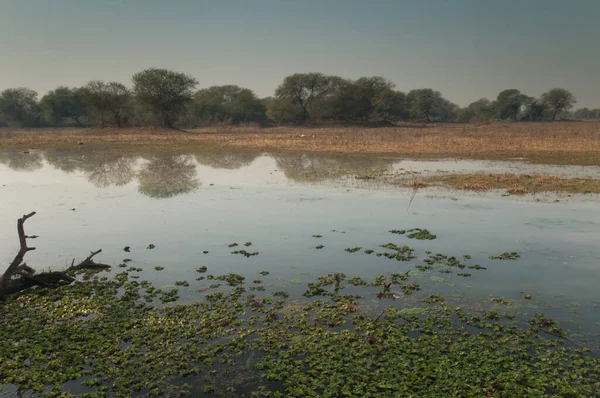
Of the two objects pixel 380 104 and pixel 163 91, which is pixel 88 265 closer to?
pixel 163 91

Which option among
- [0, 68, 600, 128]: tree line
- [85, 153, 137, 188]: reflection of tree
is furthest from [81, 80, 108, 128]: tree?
[85, 153, 137, 188]: reflection of tree

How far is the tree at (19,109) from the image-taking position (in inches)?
4663

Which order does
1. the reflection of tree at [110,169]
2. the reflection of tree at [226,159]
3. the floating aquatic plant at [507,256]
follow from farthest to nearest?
the reflection of tree at [226,159], the reflection of tree at [110,169], the floating aquatic plant at [507,256]

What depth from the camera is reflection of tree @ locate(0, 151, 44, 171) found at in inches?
1190

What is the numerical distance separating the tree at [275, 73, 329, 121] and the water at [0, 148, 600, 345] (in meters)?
83.7

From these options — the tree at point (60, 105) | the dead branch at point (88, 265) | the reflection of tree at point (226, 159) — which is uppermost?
the tree at point (60, 105)

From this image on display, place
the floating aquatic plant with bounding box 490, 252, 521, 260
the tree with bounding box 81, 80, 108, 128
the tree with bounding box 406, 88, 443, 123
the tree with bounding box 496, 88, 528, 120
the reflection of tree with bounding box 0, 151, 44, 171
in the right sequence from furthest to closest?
the tree with bounding box 496, 88, 528, 120 < the tree with bounding box 406, 88, 443, 123 < the tree with bounding box 81, 80, 108, 128 < the reflection of tree with bounding box 0, 151, 44, 171 < the floating aquatic plant with bounding box 490, 252, 521, 260

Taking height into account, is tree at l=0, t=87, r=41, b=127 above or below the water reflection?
above

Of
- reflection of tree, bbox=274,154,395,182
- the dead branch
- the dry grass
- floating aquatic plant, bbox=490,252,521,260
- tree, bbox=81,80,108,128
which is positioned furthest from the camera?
tree, bbox=81,80,108,128

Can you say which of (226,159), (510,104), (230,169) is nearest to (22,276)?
(230,169)

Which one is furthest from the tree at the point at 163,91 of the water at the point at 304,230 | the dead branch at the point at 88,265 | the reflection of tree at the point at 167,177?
the dead branch at the point at 88,265

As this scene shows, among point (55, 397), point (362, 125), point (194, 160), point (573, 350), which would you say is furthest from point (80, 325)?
point (362, 125)

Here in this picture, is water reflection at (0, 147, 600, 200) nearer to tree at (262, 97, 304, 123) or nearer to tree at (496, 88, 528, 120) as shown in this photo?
tree at (262, 97, 304, 123)

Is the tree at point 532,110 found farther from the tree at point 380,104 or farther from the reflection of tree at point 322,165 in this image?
the reflection of tree at point 322,165
